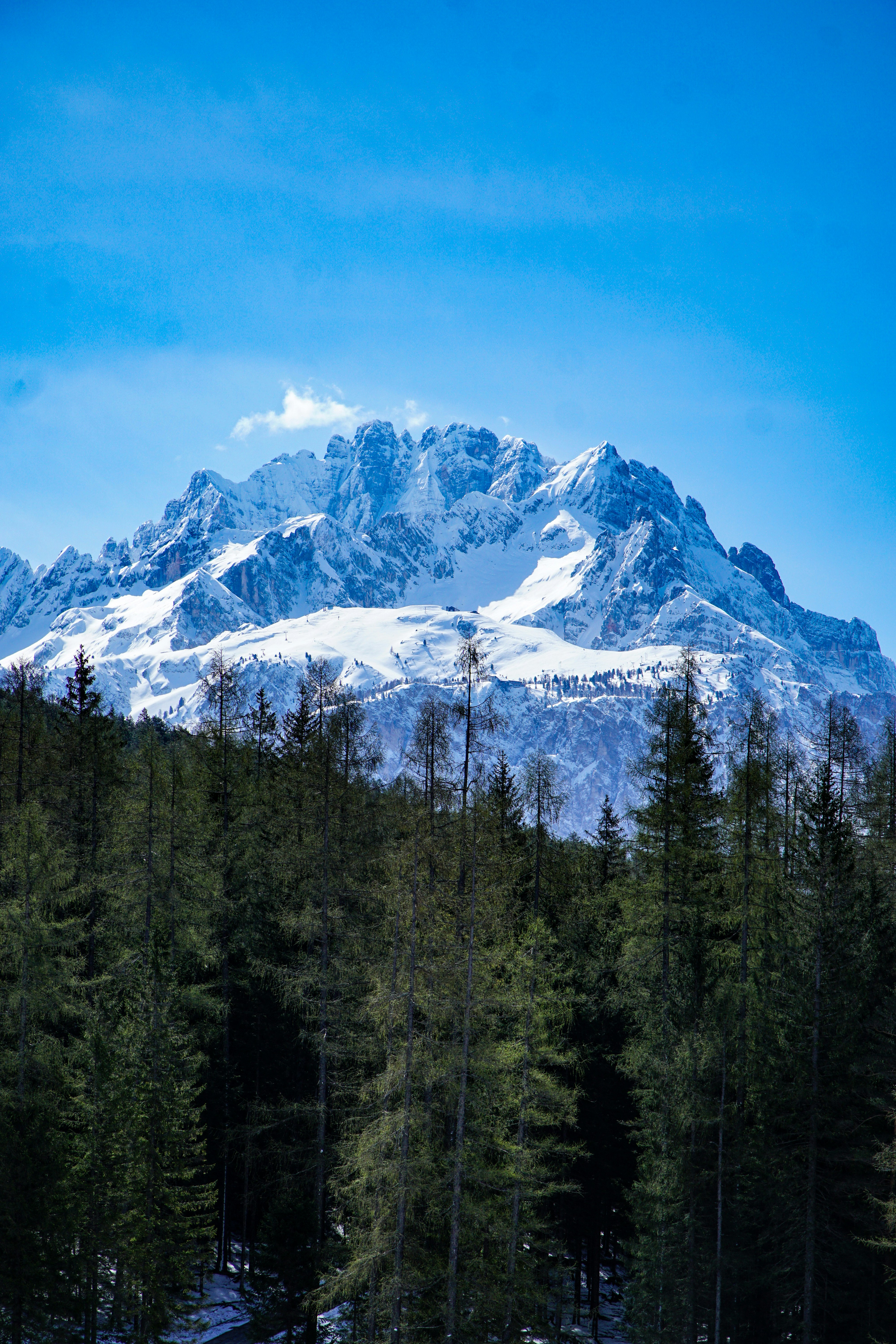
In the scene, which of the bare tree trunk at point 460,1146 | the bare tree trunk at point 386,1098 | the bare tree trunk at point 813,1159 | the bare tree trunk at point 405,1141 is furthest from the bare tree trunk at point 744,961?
the bare tree trunk at point 405,1141

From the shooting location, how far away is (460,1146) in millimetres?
22234

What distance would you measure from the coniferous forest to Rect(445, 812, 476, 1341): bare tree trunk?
0.50 feet

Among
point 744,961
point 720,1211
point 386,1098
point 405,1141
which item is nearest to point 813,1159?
point 720,1211

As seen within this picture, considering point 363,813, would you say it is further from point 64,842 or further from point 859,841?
point 859,841

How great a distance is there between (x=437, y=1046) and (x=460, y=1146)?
2.30m

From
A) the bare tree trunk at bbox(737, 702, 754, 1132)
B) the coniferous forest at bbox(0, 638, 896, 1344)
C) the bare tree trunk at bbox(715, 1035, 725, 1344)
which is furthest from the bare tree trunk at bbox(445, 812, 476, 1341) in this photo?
the bare tree trunk at bbox(737, 702, 754, 1132)

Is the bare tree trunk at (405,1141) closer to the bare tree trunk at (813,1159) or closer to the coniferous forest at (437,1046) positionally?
the coniferous forest at (437,1046)

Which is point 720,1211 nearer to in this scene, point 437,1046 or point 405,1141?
point 437,1046

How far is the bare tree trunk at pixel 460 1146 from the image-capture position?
72.1 feet

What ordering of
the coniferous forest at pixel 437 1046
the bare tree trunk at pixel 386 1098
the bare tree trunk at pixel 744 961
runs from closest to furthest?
the bare tree trunk at pixel 386 1098
the coniferous forest at pixel 437 1046
the bare tree trunk at pixel 744 961

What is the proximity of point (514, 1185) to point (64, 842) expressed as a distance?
1979cm

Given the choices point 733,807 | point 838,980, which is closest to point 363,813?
point 733,807

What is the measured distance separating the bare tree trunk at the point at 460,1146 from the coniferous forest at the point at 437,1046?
0.15 m

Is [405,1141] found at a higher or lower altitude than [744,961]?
lower
